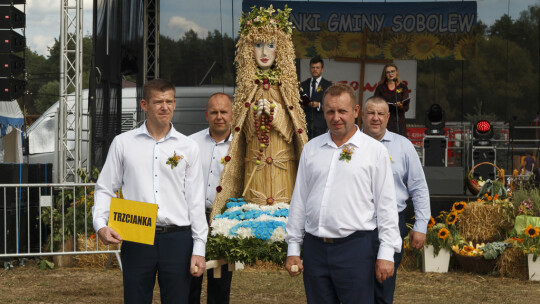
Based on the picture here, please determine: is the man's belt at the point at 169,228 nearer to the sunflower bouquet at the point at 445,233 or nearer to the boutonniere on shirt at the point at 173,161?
the boutonniere on shirt at the point at 173,161

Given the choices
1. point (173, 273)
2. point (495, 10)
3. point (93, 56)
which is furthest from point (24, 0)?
point (495, 10)

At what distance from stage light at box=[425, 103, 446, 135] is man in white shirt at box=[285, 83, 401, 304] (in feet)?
29.9

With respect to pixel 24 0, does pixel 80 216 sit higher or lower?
lower

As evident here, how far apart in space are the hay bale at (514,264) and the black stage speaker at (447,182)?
2207 mm

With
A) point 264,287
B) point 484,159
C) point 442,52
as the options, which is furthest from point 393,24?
point 264,287

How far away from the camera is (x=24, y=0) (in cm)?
1056

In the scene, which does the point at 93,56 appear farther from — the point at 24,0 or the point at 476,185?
the point at 476,185

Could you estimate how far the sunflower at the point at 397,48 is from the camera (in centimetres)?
1501

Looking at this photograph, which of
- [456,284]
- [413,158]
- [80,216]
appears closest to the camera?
[413,158]

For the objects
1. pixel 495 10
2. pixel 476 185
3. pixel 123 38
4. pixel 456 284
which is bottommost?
pixel 456 284

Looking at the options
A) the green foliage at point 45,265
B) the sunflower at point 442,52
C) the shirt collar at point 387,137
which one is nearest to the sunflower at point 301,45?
the sunflower at point 442,52

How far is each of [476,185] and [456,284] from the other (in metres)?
3.13

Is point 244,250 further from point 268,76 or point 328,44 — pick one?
point 328,44

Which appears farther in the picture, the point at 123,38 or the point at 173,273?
the point at 123,38
